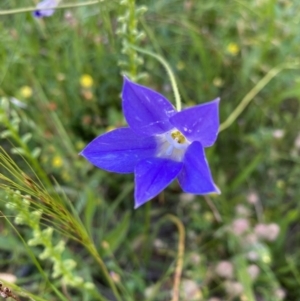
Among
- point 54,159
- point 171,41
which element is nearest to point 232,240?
point 54,159

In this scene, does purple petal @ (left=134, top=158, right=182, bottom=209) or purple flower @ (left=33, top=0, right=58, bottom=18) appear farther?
purple flower @ (left=33, top=0, right=58, bottom=18)

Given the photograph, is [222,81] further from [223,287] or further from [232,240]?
[223,287]

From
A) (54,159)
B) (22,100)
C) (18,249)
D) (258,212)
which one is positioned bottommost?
(258,212)

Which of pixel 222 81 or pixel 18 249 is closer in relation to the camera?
pixel 18 249

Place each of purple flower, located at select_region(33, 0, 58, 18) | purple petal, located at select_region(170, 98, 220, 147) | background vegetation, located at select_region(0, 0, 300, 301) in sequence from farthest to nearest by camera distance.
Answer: background vegetation, located at select_region(0, 0, 300, 301) → purple flower, located at select_region(33, 0, 58, 18) → purple petal, located at select_region(170, 98, 220, 147)

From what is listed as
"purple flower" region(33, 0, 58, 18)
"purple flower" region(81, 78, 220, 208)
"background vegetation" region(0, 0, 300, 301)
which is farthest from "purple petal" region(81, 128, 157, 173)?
"background vegetation" region(0, 0, 300, 301)

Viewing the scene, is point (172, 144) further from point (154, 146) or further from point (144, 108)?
point (144, 108)

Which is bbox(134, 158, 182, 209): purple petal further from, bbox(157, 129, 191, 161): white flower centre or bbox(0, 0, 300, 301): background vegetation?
bbox(0, 0, 300, 301): background vegetation
